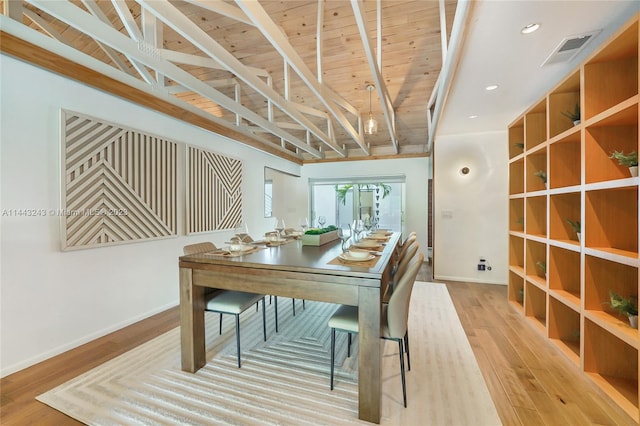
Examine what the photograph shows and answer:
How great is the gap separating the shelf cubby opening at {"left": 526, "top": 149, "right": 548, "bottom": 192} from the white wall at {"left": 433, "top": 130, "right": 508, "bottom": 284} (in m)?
1.40

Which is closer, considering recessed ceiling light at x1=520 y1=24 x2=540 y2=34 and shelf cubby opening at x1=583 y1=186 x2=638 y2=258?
recessed ceiling light at x1=520 y1=24 x2=540 y2=34

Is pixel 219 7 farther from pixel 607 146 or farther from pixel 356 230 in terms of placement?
pixel 607 146

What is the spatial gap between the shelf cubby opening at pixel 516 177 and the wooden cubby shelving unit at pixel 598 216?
2.48 feet

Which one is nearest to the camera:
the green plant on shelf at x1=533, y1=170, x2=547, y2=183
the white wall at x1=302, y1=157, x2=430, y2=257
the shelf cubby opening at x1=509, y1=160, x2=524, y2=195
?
the green plant on shelf at x1=533, y1=170, x2=547, y2=183

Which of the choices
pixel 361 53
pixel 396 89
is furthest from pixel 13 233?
pixel 396 89

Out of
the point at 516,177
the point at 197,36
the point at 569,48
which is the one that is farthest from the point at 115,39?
the point at 516,177

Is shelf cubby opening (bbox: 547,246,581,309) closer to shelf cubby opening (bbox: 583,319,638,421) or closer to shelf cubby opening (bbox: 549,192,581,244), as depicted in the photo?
shelf cubby opening (bbox: 549,192,581,244)

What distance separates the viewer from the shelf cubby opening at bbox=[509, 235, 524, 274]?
3396 millimetres

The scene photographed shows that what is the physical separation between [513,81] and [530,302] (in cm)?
226

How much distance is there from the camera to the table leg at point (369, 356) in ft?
4.98

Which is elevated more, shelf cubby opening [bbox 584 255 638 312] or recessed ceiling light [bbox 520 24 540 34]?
recessed ceiling light [bbox 520 24 540 34]

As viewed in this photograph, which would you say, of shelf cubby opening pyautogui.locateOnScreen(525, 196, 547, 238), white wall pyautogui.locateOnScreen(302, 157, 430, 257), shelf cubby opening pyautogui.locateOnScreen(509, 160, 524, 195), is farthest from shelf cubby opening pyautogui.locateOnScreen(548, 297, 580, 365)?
white wall pyautogui.locateOnScreen(302, 157, 430, 257)

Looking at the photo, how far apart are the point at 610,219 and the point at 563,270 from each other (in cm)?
73

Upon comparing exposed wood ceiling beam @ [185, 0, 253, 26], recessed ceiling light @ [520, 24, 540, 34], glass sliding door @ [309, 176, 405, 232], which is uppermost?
exposed wood ceiling beam @ [185, 0, 253, 26]
